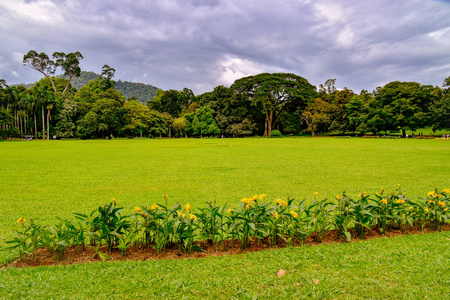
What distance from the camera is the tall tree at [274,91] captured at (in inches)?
2021

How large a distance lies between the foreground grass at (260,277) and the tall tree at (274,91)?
50.4m

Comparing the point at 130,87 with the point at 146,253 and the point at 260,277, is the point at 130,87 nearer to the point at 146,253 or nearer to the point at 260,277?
the point at 146,253

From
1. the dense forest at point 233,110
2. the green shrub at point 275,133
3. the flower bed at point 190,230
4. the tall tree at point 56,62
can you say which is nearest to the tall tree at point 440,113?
the dense forest at point 233,110

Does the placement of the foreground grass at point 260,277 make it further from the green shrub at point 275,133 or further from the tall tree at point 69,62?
the tall tree at point 69,62

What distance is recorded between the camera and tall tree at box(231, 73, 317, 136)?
51.3 m

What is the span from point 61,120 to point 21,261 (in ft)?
179

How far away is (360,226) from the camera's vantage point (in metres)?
3.31

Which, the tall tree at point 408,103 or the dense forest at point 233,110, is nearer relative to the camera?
the tall tree at point 408,103

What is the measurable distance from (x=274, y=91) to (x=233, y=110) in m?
11.1

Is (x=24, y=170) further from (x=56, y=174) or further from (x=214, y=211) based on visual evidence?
(x=214, y=211)

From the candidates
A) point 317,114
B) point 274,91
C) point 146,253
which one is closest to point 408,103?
point 317,114

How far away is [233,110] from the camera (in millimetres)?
57938

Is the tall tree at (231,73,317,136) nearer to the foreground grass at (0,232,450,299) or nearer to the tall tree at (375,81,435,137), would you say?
the tall tree at (375,81,435,137)

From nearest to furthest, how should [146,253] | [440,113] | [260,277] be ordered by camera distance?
[260,277], [146,253], [440,113]
